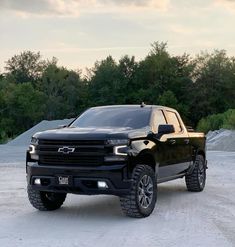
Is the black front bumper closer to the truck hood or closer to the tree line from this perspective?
the truck hood

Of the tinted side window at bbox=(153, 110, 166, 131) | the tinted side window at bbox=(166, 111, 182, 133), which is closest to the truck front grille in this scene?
the tinted side window at bbox=(153, 110, 166, 131)

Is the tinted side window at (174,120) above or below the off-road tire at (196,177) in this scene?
above

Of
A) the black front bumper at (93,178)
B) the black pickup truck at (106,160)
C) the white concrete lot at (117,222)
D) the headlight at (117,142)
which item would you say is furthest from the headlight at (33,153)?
the headlight at (117,142)

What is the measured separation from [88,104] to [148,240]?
290 feet

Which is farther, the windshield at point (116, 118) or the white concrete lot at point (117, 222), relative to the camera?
the windshield at point (116, 118)

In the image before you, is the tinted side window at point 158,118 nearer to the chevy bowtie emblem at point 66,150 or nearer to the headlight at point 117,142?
the headlight at point 117,142

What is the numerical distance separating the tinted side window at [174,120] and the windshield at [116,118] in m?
0.82

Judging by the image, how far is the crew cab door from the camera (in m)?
10.4

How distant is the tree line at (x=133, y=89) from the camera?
86.4 m

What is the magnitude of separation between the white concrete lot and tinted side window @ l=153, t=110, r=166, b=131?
61.0 inches

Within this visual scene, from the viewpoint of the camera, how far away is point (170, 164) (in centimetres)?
1073

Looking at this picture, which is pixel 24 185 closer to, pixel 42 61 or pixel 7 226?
pixel 7 226

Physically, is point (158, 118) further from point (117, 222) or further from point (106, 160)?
point (117, 222)

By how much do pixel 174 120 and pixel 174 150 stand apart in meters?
1.03
